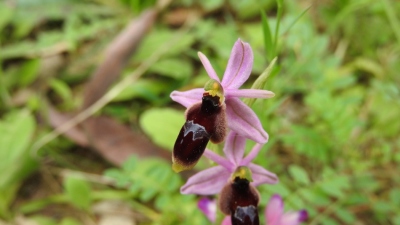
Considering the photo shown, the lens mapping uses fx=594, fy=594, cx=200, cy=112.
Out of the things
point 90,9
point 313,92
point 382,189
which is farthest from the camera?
point 90,9

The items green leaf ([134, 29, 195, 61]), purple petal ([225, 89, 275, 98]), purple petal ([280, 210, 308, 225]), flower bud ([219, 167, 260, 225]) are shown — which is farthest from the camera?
green leaf ([134, 29, 195, 61])

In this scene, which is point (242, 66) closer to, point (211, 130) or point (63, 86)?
point (211, 130)

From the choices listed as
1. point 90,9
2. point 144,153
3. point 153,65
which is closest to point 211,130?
point 144,153

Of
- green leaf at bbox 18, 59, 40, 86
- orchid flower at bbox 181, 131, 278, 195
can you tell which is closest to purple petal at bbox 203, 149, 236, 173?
orchid flower at bbox 181, 131, 278, 195

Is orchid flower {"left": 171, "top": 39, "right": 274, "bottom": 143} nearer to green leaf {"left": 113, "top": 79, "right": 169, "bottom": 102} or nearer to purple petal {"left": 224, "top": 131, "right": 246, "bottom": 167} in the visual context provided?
purple petal {"left": 224, "top": 131, "right": 246, "bottom": 167}

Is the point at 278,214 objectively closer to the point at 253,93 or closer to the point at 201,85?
the point at 253,93

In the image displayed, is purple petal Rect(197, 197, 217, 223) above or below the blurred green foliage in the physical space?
above

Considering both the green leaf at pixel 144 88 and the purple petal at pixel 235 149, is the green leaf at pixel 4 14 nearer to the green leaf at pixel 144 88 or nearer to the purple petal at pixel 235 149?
the green leaf at pixel 144 88
